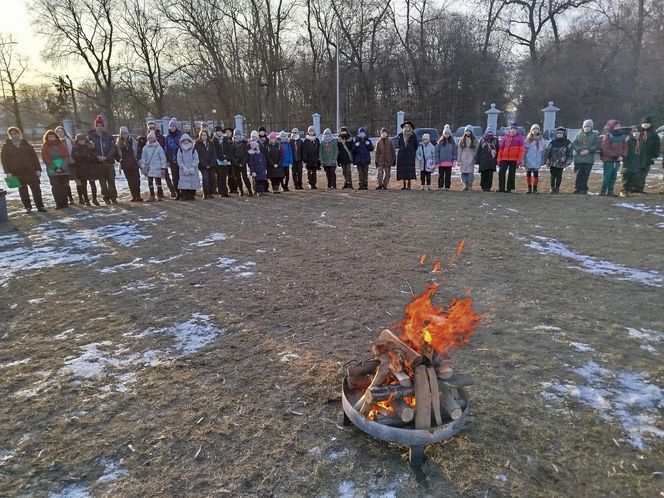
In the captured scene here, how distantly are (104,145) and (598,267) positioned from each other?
11508 millimetres

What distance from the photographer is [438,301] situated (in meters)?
5.04

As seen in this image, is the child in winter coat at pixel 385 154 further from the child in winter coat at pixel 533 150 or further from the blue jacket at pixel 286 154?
the child in winter coat at pixel 533 150

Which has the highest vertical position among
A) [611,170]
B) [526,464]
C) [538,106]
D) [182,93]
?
[182,93]

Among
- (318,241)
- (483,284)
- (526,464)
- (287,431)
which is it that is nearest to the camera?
(526,464)

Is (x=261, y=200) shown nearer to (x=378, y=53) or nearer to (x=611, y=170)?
(x=611, y=170)

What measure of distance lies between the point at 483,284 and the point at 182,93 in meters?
47.6

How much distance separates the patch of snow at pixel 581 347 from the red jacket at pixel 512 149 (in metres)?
8.78

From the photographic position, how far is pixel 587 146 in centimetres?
1118

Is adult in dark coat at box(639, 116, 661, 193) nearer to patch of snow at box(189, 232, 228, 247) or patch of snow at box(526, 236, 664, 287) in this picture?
patch of snow at box(526, 236, 664, 287)

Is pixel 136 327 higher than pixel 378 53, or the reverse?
pixel 378 53

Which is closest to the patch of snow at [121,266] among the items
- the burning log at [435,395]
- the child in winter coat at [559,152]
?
the burning log at [435,395]

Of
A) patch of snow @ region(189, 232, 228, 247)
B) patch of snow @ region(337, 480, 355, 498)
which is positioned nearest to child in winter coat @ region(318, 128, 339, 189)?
patch of snow @ region(189, 232, 228, 247)

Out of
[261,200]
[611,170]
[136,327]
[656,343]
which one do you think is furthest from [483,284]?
[611,170]

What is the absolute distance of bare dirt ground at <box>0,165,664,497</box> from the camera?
261 cm
